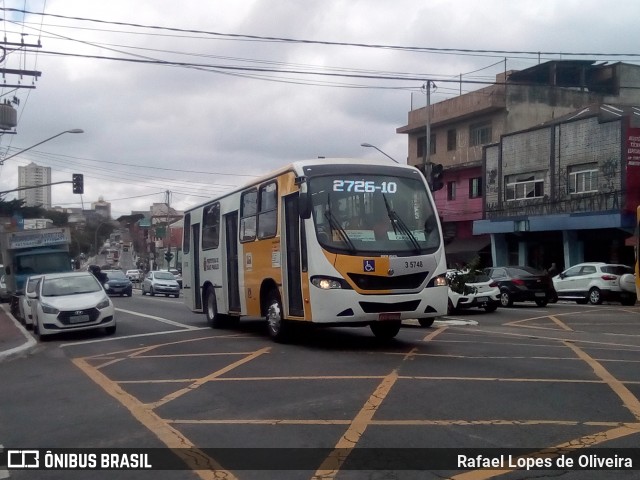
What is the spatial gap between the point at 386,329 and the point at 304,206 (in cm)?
340

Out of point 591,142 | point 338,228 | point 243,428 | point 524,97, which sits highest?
point 524,97

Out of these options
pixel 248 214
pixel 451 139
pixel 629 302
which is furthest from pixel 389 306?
pixel 451 139

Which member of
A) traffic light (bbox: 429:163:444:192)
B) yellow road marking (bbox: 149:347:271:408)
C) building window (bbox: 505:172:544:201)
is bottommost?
yellow road marking (bbox: 149:347:271:408)

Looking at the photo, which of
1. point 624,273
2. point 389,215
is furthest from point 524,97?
point 389,215

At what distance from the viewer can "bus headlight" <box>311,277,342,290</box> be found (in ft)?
40.5

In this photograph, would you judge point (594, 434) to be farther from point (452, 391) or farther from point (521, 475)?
point (452, 391)

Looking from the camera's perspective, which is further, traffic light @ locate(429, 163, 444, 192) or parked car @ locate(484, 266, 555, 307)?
→ parked car @ locate(484, 266, 555, 307)

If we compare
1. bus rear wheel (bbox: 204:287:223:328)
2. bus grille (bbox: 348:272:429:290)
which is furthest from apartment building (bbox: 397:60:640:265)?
bus grille (bbox: 348:272:429:290)

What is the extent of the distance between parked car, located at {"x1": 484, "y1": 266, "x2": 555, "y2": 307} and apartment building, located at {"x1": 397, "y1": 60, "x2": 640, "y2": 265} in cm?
1505

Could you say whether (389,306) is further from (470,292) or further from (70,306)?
(470,292)

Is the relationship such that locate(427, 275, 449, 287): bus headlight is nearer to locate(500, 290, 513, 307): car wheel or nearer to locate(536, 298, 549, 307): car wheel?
locate(500, 290, 513, 307): car wheel

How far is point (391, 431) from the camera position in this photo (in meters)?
7.32

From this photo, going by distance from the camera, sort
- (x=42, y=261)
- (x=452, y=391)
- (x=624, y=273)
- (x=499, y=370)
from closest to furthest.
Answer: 1. (x=452, y=391)
2. (x=499, y=370)
3. (x=624, y=273)
4. (x=42, y=261)

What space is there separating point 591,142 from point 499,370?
27.6 metres
